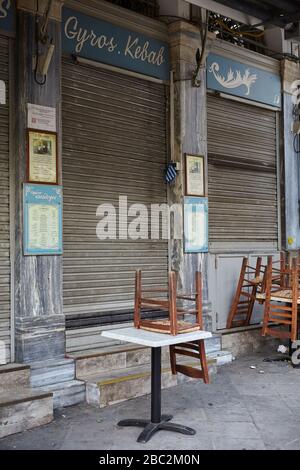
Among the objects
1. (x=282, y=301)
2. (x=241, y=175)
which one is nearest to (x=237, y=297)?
(x=282, y=301)

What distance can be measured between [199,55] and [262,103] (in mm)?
1791

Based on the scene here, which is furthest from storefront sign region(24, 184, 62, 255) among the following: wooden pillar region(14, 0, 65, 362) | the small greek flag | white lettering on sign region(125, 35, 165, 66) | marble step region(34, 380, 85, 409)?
white lettering on sign region(125, 35, 165, 66)

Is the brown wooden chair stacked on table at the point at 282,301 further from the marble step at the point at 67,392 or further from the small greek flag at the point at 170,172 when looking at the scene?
the marble step at the point at 67,392

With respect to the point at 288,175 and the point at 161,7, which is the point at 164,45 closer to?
the point at 161,7

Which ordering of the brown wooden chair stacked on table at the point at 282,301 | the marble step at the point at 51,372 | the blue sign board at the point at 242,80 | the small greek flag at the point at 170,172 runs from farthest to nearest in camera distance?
the blue sign board at the point at 242,80, the small greek flag at the point at 170,172, the brown wooden chair stacked on table at the point at 282,301, the marble step at the point at 51,372

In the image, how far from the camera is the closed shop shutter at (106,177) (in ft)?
20.6

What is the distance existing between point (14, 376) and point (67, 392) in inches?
23.5

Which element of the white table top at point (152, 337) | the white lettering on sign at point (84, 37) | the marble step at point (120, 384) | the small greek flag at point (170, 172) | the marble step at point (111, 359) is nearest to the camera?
the white table top at point (152, 337)

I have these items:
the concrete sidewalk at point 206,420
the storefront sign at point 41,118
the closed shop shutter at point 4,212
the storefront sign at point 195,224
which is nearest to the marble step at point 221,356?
the concrete sidewalk at point 206,420

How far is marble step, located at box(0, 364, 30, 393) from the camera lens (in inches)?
204

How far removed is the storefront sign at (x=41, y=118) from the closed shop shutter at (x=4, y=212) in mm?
261

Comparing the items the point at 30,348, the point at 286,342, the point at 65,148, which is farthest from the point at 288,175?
the point at 30,348

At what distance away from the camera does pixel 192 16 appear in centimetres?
740

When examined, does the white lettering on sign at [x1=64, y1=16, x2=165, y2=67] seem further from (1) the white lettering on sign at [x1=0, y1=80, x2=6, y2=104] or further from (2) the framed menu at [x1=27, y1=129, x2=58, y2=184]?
(2) the framed menu at [x1=27, y1=129, x2=58, y2=184]
